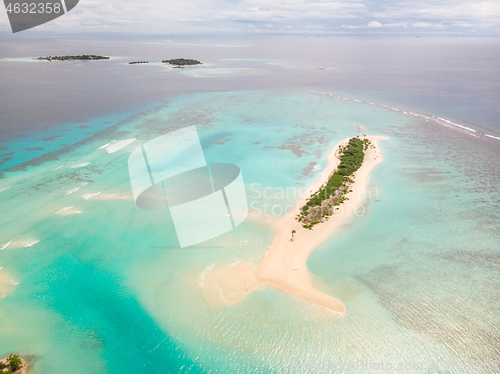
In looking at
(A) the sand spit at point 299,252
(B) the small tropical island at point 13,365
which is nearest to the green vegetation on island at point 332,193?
(A) the sand spit at point 299,252

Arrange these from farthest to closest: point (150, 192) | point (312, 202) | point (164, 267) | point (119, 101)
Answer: point (119, 101) < point (150, 192) < point (312, 202) < point (164, 267)

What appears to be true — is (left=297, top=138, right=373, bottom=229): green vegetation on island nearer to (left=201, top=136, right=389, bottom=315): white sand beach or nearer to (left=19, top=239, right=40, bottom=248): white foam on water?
(left=201, top=136, right=389, bottom=315): white sand beach

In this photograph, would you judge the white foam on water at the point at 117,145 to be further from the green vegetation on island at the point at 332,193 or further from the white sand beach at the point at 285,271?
the green vegetation on island at the point at 332,193

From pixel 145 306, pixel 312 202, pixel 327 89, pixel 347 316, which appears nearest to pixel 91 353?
pixel 145 306

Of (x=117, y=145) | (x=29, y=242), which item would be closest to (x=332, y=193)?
(x=29, y=242)

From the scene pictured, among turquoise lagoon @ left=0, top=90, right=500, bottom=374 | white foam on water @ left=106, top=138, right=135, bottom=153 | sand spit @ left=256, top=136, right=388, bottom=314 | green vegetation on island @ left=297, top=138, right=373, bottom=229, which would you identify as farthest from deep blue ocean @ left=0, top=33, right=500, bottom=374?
green vegetation on island @ left=297, top=138, right=373, bottom=229

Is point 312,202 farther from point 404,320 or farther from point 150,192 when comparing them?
point 150,192
